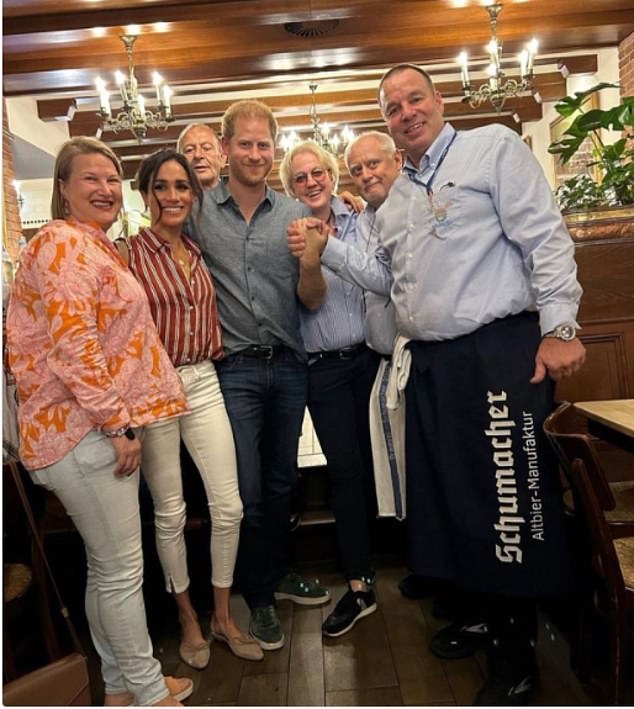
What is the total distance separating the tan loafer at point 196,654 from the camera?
204 cm

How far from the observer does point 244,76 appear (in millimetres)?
6008

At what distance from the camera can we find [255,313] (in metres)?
2.03

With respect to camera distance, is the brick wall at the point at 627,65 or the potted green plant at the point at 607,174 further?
the brick wall at the point at 627,65

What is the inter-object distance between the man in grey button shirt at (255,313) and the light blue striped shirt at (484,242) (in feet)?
1.50

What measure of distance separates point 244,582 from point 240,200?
123 centimetres

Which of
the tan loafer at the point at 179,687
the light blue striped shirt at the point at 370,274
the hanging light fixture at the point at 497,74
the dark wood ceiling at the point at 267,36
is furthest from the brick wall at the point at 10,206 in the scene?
the tan loafer at the point at 179,687

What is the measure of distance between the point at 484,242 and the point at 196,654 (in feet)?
4.91

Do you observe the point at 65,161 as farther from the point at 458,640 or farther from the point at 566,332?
the point at 458,640

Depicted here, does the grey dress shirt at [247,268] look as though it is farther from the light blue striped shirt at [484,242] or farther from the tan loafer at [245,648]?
the tan loafer at [245,648]

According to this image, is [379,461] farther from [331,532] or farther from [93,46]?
[93,46]

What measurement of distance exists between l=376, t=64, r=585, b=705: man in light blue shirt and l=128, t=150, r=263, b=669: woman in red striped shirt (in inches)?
23.5

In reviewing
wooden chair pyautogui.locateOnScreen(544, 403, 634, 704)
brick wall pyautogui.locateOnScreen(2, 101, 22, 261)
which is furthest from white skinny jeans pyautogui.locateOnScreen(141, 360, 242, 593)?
brick wall pyautogui.locateOnScreen(2, 101, 22, 261)

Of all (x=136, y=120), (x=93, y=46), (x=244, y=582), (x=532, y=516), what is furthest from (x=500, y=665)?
(x=93, y=46)

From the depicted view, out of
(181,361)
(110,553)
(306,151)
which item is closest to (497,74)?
(306,151)
